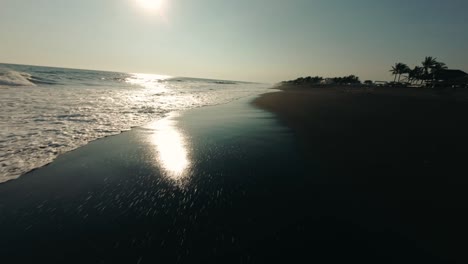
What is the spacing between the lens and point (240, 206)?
15.1 feet

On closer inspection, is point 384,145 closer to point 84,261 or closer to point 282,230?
point 282,230

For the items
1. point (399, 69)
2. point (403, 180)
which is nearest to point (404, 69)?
point (399, 69)

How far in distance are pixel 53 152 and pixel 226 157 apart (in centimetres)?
590

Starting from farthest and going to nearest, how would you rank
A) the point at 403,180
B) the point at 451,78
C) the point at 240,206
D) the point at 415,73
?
1. the point at 415,73
2. the point at 451,78
3. the point at 403,180
4. the point at 240,206

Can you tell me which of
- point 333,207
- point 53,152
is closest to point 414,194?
point 333,207

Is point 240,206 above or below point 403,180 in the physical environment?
below

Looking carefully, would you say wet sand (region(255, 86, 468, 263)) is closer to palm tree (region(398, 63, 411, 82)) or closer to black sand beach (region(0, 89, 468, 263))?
black sand beach (region(0, 89, 468, 263))

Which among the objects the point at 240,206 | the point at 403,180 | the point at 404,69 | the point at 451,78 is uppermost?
the point at 404,69

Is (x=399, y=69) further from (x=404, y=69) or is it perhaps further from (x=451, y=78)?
(x=451, y=78)

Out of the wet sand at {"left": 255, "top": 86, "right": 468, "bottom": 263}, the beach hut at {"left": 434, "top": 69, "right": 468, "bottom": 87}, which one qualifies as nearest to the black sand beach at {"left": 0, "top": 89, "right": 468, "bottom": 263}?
the wet sand at {"left": 255, "top": 86, "right": 468, "bottom": 263}

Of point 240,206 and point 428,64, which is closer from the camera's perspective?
point 240,206

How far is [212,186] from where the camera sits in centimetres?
545

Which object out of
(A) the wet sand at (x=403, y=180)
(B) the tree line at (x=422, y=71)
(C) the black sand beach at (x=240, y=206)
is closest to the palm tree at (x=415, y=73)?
(B) the tree line at (x=422, y=71)

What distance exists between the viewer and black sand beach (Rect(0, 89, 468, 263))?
340 cm
